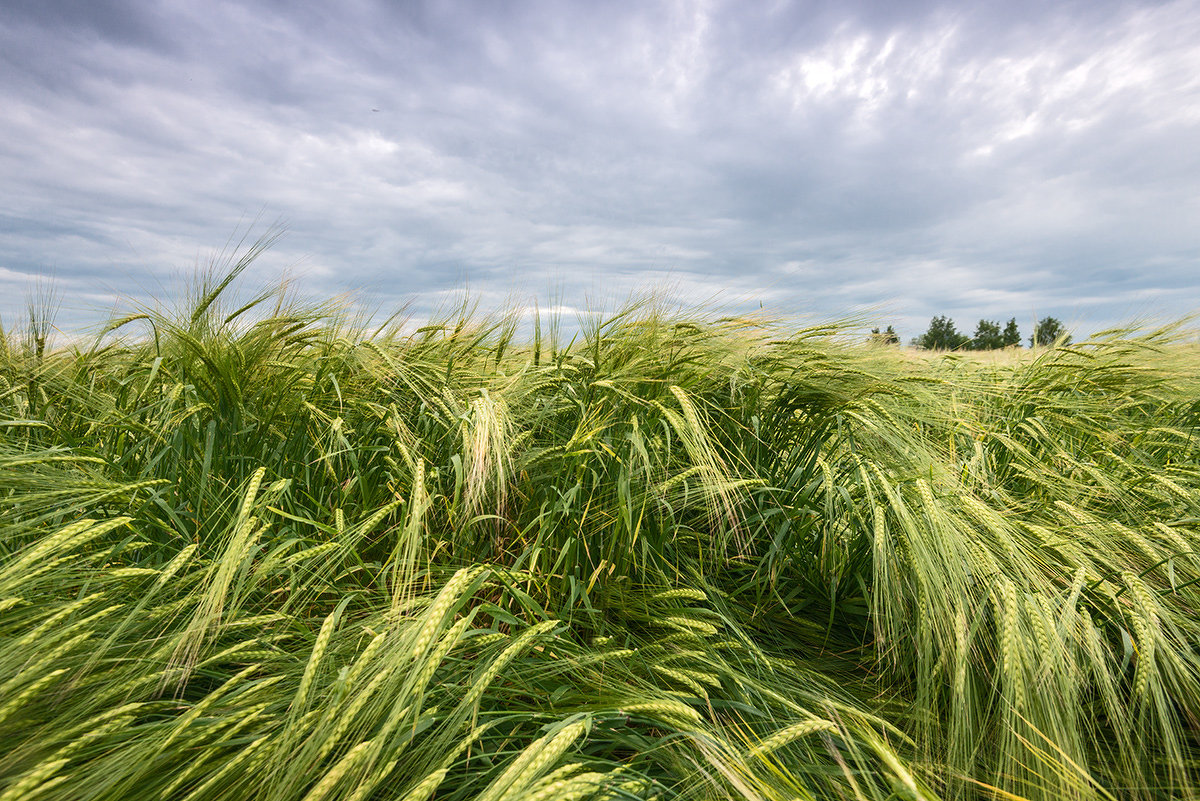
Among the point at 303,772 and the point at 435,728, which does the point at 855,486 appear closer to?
the point at 435,728

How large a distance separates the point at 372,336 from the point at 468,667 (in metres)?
1.48

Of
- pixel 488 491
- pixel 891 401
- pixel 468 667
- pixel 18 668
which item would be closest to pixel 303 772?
pixel 468 667

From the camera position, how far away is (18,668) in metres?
0.98

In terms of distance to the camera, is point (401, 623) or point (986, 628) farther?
point (986, 628)

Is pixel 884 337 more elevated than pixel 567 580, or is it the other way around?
pixel 884 337

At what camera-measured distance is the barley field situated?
997 mm

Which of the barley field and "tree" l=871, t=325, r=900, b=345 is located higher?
"tree" l=871, t=325, r=900, b=345

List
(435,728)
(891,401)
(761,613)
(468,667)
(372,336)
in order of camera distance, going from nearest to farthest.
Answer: (435,728) < (468,667) < (761,613) < (891,401) < (372,336)

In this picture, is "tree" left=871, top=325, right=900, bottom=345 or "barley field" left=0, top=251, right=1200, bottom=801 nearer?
"barley field" left=0, top=251, right=1200, bottom=801

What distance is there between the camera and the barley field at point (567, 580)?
1.00 metres

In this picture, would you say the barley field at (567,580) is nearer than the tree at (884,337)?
Yes

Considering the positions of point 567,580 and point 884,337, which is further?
point 884,337

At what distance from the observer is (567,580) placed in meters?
1.58

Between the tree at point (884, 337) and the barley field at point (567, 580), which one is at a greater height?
the tree at point (884, 337)
